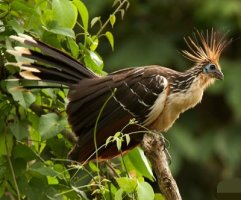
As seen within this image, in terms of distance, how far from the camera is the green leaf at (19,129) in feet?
10.4

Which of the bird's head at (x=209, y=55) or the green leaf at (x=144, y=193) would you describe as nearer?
the green leaf at (x=144, y=193)

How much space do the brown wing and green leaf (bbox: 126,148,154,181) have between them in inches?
1.2

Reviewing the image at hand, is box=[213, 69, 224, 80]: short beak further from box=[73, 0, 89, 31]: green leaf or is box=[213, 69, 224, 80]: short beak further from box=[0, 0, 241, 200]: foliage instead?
box=[73, 0, 89, 31]: green leaf

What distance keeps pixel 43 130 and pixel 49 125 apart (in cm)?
3

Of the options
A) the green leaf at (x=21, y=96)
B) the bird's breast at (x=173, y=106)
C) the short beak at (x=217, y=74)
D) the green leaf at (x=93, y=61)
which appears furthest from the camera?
the short beak at (x=217, y=74)

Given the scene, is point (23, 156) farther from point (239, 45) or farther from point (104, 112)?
point (239, 45)

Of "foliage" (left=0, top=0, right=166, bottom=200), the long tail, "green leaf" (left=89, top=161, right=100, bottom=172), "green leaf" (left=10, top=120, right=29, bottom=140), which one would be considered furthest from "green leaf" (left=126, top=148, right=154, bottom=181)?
"green leaf" (left=10, top=120, right=29, bottom=140)

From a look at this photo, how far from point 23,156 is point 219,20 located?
6333 mm

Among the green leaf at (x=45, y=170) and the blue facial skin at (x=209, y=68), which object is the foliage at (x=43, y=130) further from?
the blue facial skin at (x=209, y=68)

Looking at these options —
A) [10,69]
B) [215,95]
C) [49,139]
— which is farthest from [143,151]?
[215,95]

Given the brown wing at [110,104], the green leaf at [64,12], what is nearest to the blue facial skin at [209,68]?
the brown wing at [110,104]

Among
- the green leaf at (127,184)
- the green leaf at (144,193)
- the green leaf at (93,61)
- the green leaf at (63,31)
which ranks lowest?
the green leaf at (144,193)

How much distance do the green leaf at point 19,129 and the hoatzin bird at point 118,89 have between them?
0.16m

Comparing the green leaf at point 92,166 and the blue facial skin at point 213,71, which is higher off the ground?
the blue facial skin at point 213,71
